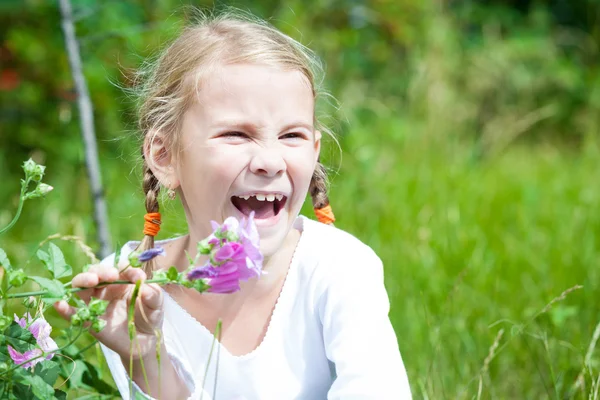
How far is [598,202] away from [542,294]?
1.10 meters

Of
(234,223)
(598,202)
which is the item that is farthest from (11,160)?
(234,223)

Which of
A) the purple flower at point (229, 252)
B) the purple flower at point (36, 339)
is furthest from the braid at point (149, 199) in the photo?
the purple flower at point (229, 252)

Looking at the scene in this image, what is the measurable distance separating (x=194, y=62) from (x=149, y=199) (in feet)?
1.07

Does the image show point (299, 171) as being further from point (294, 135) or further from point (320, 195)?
point (320, 195)

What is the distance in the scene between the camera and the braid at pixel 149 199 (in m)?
1.85

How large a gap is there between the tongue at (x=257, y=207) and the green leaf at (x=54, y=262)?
17.2 inches

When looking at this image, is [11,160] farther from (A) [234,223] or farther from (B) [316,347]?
(A) [234,223]

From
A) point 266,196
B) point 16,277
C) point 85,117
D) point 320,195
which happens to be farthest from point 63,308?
point 85,117

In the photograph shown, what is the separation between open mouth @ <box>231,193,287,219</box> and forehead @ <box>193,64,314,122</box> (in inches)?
6.3

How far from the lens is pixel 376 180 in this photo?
3734 millimetres

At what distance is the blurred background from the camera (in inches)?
90.4

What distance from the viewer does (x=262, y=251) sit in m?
1.64

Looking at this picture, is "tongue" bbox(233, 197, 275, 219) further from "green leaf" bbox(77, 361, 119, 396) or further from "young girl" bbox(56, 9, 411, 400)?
"green leaf" bbox(77, 361, 119, 396)

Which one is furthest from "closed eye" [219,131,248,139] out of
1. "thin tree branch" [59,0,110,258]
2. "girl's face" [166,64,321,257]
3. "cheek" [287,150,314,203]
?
"thin tree branch" [59,0,110,258]
